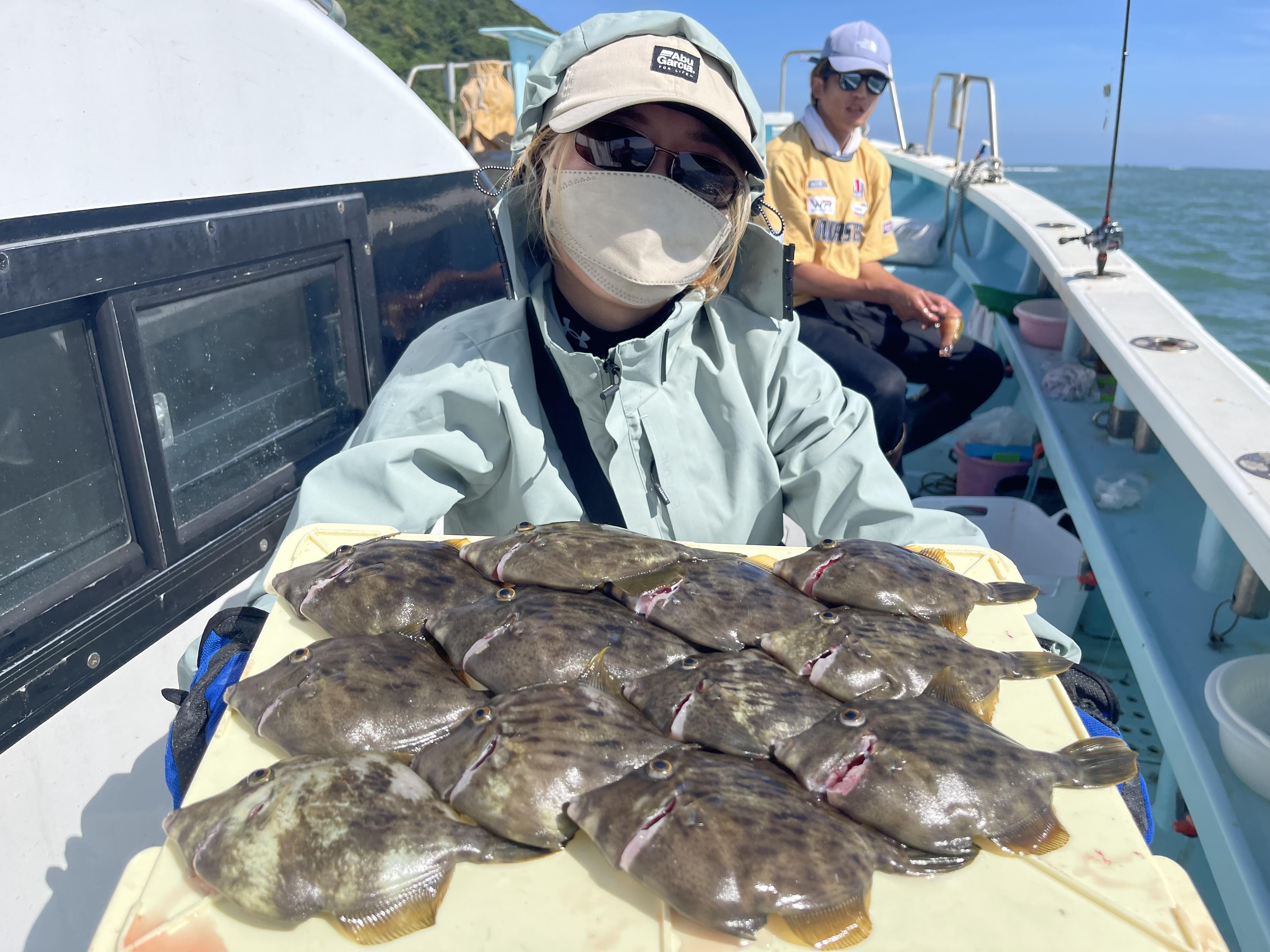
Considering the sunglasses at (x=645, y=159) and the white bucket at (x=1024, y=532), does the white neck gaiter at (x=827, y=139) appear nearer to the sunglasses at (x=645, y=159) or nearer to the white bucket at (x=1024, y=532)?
the white bucket at (x=1024, y=532)

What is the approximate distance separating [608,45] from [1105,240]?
303cm

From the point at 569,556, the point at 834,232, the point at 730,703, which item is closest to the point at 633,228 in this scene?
the point at 569,556

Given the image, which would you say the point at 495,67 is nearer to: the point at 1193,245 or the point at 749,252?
the point at 1193,245

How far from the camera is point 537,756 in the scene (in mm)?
1253

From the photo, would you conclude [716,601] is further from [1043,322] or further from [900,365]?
[1043,322]

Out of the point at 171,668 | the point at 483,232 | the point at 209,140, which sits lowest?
the point at 171,668

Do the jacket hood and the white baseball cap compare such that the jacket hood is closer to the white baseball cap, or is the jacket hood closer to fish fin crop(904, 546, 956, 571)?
fish fin crop(904, 546, 956, 571)

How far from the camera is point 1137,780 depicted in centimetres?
150

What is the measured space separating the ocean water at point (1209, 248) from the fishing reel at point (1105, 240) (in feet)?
1.59

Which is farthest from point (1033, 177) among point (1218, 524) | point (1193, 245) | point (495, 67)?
point (1218, 524)

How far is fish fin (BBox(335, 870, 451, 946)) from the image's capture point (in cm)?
104

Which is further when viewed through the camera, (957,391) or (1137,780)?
(957,391)

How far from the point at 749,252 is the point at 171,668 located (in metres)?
2.07

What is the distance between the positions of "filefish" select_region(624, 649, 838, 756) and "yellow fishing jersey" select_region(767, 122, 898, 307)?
12.6 ft
